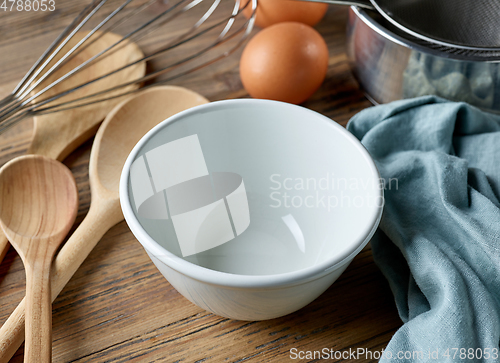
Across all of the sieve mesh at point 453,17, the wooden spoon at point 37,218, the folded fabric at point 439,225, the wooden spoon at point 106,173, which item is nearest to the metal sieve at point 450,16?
the sieve mesh at point 453,17

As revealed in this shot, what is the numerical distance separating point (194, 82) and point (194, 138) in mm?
203

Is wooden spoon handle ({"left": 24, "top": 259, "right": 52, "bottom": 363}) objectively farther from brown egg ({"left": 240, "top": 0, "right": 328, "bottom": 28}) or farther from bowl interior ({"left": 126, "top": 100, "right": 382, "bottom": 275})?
brown egg ({"left": 240, "top": 0, "right": 328, "bottom": 28})

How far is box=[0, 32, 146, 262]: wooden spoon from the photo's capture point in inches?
18.8

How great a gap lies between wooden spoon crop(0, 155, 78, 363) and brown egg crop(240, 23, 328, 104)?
0.23m

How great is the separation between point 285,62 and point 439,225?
0.77ft

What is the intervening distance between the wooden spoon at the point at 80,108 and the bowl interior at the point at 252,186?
0.15m

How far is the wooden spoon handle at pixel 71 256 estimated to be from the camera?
0.32m

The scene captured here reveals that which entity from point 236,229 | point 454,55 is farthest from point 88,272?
point 454,55

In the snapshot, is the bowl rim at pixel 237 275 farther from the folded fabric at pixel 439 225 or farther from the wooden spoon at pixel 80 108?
the wooden spoon at pixel 80 108

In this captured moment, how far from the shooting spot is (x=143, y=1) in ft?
2.27

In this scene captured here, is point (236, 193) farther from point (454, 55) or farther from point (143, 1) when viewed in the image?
point (143, 1)

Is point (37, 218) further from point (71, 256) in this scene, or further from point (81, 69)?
point (81, 69)

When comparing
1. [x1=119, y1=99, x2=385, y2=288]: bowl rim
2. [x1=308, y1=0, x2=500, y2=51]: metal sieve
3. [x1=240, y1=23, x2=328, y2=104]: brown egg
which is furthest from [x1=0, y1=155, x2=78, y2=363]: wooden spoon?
[x1=308, y1=0, x2=500, y2=51]: metal sieve

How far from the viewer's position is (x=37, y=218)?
15.2 inches
